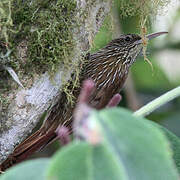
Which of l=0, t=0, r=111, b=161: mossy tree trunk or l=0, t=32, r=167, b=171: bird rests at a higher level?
l=0, t=0, r=111, b=161: mossy tree trunk

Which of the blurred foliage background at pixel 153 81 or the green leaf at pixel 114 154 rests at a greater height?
the green leaf at pixel 114 154

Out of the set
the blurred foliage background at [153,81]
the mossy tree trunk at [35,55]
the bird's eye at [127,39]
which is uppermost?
the mossy tree trunk at [35,55]

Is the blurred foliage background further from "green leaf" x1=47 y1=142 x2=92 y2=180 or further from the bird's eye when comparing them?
"green leaf" x1=47 y1=142 x2=92 y2=180

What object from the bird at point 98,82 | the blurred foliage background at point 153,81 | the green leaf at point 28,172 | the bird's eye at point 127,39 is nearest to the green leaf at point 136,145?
the green leaf at point 28,172

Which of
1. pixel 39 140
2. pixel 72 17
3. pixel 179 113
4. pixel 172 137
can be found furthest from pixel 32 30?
pixel 179 113

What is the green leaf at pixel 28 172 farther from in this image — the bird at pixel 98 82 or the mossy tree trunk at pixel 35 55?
the bird at pixel 98 82

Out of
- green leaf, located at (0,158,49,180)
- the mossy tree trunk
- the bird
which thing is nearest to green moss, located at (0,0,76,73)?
the mossy tree trunk
